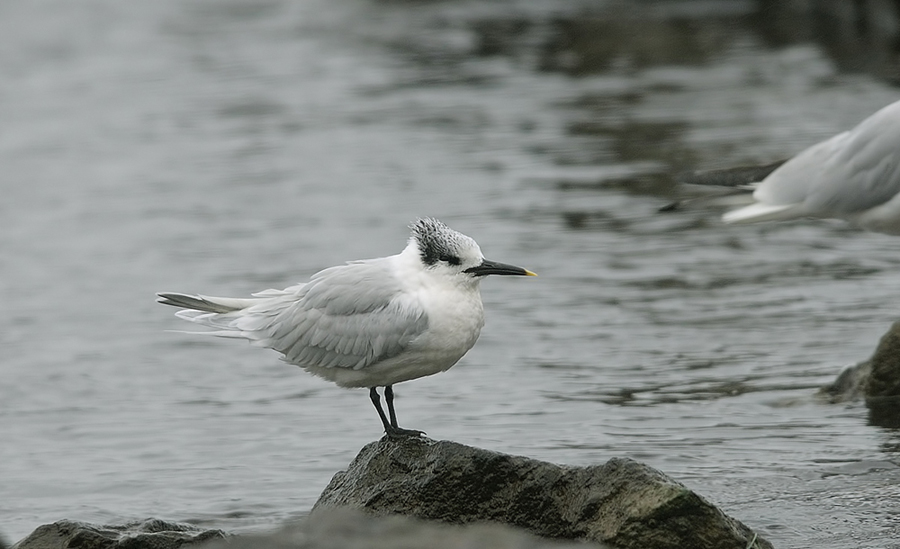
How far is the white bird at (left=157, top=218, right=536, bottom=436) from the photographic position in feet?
18.7

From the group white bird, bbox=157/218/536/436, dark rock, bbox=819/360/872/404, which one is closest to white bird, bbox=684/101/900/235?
dark rock, bbox=819/360/872/404

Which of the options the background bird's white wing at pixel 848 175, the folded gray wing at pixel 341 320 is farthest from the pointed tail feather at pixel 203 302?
the background bird's white wing at pixel 848 175

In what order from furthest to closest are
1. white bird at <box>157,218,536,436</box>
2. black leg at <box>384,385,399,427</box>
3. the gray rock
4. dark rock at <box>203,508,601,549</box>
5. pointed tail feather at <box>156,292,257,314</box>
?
the gray rock < pointed tail feather at <box>156,292,257,314</box> < black leg at <box>384,385,399,427</box> < white bird at <box>157,218,536,436</box> < dark rock at <box>203,508,601,549</box>

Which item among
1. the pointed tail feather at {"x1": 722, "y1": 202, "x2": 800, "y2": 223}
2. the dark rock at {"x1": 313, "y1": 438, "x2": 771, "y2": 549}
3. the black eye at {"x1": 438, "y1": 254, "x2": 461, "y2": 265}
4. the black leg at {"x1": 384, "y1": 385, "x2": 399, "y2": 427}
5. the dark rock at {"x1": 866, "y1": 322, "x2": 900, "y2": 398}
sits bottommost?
the dark rock at {"x1": 866, "y1": 322, "x2": 900, "y2": 398}

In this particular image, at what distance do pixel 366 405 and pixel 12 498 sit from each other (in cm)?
212

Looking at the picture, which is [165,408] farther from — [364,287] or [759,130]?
[759,130]

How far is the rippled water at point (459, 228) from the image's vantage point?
293 inches

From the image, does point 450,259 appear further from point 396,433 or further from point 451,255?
point 396,433

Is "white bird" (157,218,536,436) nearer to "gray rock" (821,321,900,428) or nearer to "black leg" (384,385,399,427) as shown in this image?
"black leg" (384,385,399,427)

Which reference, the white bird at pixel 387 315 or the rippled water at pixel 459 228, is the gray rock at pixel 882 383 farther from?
the white bird at pixel 387 315

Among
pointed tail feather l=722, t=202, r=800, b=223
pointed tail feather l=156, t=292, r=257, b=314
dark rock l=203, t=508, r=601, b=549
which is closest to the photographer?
dark rock l=203, t=508, r=601, b=549

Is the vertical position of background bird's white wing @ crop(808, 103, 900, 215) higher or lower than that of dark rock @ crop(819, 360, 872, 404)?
higher

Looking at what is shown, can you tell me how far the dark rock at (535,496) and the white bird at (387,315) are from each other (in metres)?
0.23

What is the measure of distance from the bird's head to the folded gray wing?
18 cm
